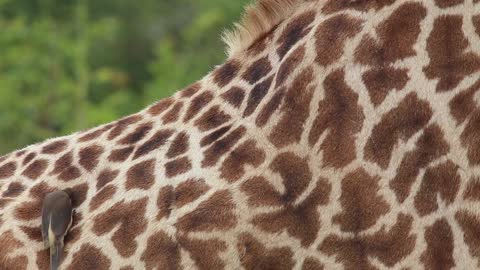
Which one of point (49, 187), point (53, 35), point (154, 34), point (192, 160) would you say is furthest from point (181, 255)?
point (154, 34)

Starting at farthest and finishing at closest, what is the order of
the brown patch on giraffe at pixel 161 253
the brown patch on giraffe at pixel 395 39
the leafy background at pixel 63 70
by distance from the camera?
1. the leafy background at pixel 63 70
2. the brown patch on giraffe at pixel 161 253
3. the brown patch on giraffe at pixel 395 39

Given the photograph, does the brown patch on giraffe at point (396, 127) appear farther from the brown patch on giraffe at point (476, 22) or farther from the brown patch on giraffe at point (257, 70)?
the brown patch on giraffe at point (257, 70)

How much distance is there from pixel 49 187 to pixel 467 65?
1248 millimetres

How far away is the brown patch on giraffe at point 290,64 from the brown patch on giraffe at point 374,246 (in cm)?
44

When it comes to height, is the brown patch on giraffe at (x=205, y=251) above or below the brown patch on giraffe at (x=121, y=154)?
below

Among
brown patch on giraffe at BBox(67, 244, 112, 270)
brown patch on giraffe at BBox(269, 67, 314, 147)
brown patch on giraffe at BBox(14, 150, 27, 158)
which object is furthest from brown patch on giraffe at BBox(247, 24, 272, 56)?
brown patch on giraffe at BBox(14, 150, 27, 158)

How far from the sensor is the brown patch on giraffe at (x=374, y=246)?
3.36 m

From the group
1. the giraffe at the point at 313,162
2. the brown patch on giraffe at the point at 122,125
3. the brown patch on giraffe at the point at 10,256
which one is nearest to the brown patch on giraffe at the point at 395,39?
the giraffe at the point at 313,162

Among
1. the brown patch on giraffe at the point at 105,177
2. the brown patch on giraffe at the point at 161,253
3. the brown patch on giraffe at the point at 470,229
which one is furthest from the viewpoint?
the brown patch on giraffe at the point at 105,177

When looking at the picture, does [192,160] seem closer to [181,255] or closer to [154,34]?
[181,255]

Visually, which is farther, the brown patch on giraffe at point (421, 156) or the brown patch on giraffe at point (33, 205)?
the brown patch on giraffe at point (33, 205)

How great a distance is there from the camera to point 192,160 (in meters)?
3.61

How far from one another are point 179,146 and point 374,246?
638 mm

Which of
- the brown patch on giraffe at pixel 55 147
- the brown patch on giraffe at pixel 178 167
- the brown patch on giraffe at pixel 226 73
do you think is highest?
the brown patch on giraffe at pixel 55 147
